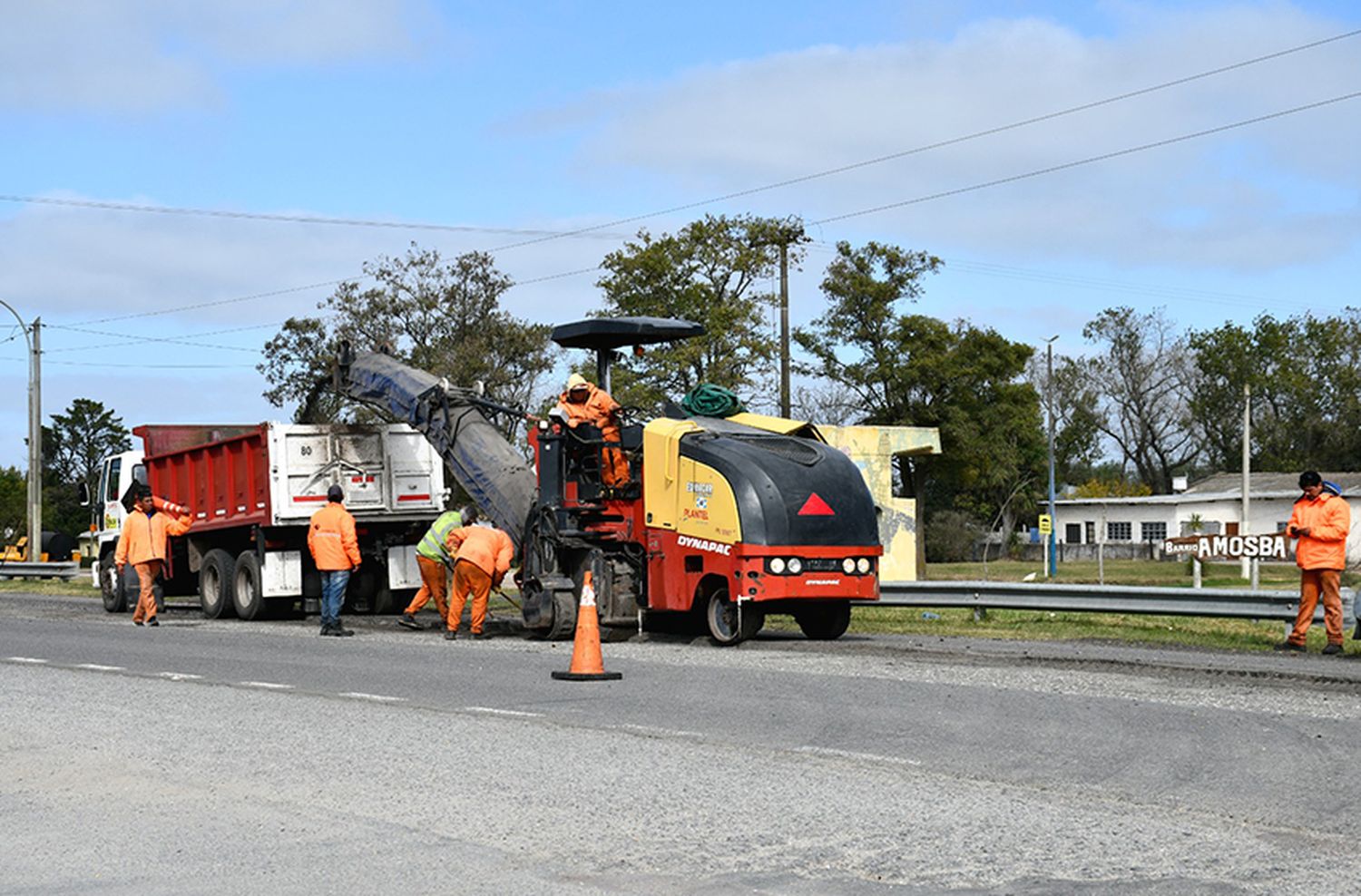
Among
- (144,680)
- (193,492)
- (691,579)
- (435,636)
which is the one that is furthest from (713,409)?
(193,492)

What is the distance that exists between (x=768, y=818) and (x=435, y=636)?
41.0ft

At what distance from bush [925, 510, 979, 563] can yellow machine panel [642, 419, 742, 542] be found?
60088 mm

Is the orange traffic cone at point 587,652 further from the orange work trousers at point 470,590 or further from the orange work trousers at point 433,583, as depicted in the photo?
the orange work trousers at point 433,583

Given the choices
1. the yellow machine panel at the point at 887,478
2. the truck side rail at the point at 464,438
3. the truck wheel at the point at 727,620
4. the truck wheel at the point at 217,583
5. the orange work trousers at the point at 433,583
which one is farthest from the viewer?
the yellow machine panel at the point at 887,478

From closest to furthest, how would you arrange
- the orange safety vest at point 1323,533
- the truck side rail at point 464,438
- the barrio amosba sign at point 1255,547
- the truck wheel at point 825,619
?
the orange safety vest at point 1323,533 → the truck wheel at point 825,619 → the truck side rail at point 464,438 → the barrio amosba sign at point 1255,547

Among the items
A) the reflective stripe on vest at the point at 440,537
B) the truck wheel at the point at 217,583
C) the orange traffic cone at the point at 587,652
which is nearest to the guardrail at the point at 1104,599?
the orange traffic cone at the point at 587,652

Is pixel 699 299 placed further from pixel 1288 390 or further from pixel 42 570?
pixel 1288 390

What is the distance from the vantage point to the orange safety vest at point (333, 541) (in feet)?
66.8

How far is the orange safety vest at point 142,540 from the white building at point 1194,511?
49.2 m

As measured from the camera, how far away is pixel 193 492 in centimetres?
2642

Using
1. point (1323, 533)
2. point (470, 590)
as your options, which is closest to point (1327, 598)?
point (1323, 533)

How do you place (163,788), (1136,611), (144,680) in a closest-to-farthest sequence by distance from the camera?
(163,788) → (144,680) → (1136,611)

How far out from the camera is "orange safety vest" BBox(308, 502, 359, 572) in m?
20.4

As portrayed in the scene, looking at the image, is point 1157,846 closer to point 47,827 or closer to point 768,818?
point 768,818
